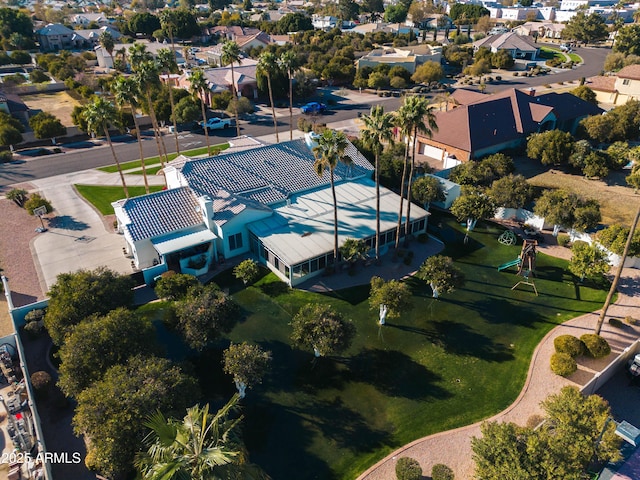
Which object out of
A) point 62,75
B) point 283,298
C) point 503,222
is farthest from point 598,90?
point 62,75

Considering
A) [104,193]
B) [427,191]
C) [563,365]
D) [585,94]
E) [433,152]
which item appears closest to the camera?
[563,365]

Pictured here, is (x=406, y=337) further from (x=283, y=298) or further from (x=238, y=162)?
(x=238, y=162)

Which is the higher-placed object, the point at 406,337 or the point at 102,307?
the point at 102,307

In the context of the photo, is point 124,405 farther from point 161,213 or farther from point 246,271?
point 161,213

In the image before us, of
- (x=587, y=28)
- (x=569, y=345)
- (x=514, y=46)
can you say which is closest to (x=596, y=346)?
(x=569, y=345)

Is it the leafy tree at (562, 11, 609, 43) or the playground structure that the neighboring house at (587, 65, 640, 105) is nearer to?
the playground structure

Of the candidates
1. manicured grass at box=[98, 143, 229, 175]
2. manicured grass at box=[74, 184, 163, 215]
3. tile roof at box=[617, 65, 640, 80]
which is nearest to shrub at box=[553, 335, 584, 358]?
manicured grass at box=[74, 184, 163, 215]
